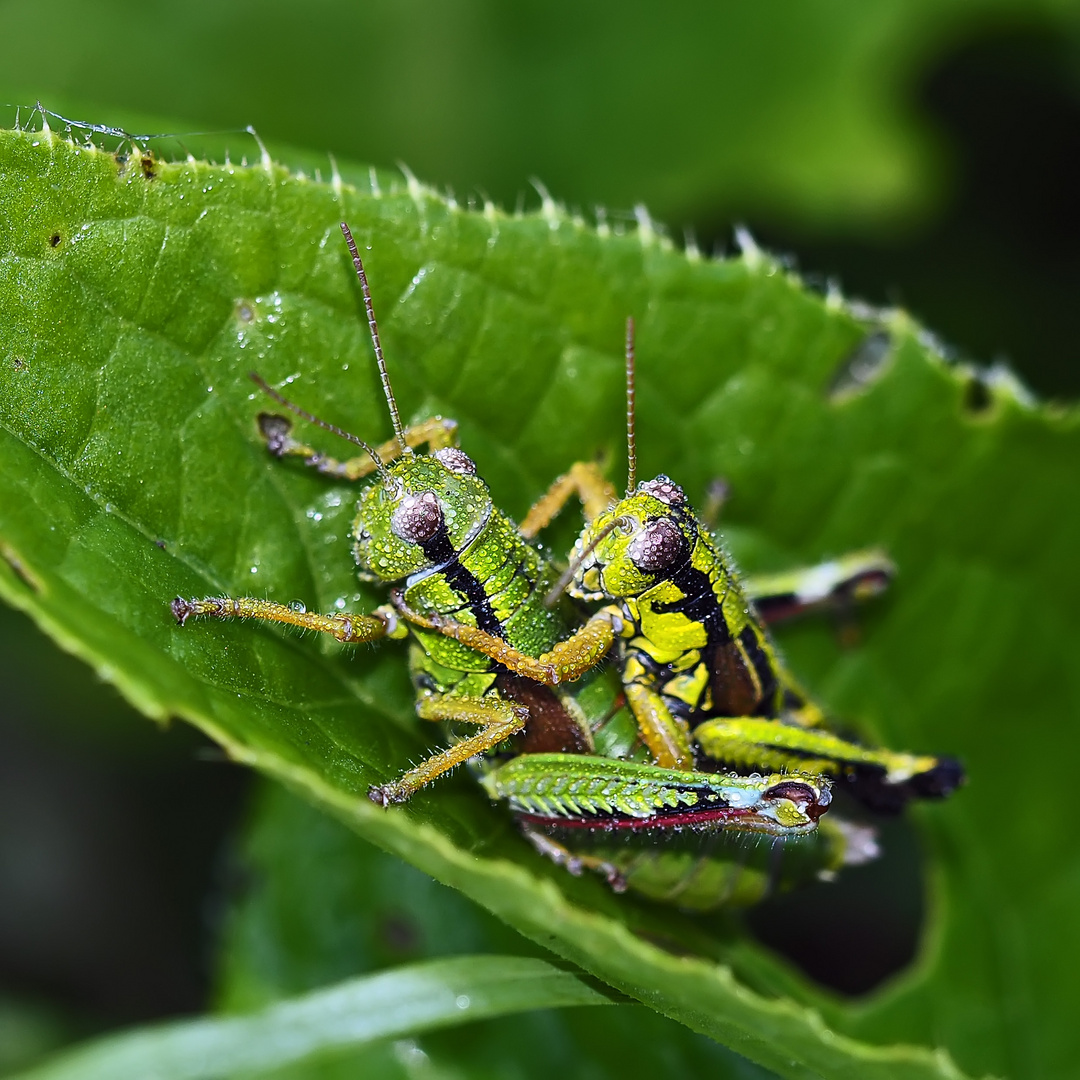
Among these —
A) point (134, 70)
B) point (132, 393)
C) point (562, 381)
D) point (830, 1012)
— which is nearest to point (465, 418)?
point (562, 381)

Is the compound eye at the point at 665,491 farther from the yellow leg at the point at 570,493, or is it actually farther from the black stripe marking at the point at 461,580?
the black stripe marking at the point at 461,580

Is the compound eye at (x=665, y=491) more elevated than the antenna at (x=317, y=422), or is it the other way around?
the compound eye at (x=665, y=491)

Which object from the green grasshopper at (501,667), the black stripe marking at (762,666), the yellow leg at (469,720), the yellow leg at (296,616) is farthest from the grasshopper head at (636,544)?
the yellow leg at (296,616)

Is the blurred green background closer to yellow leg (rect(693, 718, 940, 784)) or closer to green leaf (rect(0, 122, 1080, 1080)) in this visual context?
green leaf (rect(0, 122, 1080, 1080))

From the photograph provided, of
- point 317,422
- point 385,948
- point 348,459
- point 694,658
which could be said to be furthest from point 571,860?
point 317,422

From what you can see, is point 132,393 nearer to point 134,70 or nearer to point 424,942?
point 424,942

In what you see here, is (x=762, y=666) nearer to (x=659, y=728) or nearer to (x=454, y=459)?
(x=659, y=728)
